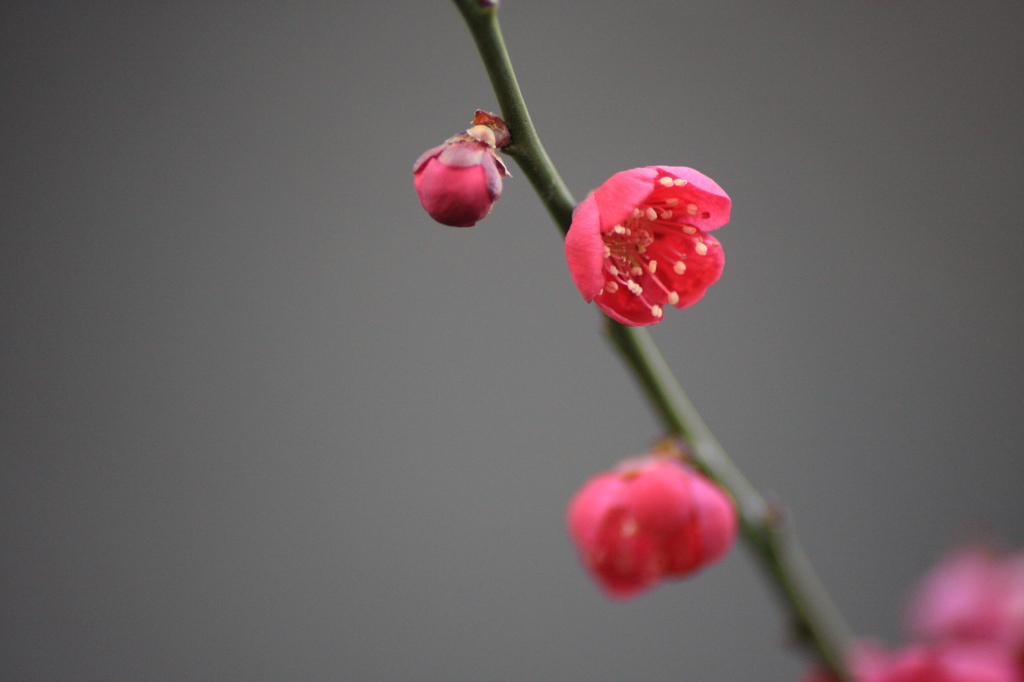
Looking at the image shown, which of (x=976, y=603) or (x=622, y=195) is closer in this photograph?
(x=622, y=195)

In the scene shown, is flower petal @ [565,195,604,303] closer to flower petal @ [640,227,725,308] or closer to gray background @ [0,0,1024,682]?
flower petal @ [640,227,725,308]

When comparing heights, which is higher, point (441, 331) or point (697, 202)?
point (441, 331)

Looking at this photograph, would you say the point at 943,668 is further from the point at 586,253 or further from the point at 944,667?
the point at 586,253

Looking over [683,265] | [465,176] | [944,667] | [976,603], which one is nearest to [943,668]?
[944,667]

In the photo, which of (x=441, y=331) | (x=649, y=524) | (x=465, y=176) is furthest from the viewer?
(x=441, y=331)

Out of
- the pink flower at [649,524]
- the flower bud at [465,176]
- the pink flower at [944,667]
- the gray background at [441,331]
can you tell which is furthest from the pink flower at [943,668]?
the gray background at [441,331]

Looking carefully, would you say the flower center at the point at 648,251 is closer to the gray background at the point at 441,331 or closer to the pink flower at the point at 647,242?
the pink flower at the point at 647,242

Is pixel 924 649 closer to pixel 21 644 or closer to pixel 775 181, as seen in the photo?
pixel 775 181
